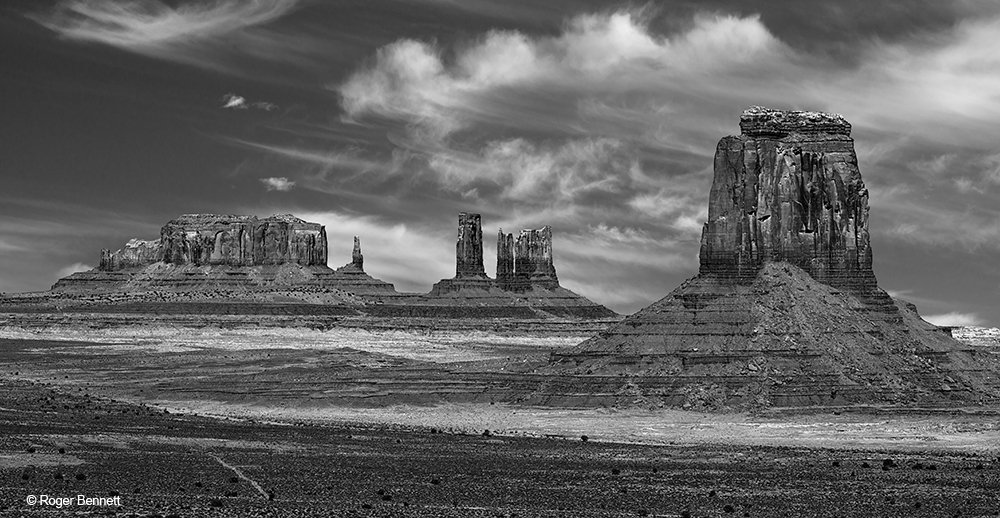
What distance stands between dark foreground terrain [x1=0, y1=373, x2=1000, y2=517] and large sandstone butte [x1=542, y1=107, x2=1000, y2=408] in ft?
36.8

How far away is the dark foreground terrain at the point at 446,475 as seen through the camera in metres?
49.3

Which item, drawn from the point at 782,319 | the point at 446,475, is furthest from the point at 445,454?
the point at 782,319

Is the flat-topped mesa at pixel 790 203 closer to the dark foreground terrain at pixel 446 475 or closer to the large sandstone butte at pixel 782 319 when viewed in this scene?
the large sandstone butte at pixel 782 319

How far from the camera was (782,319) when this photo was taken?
8331cm

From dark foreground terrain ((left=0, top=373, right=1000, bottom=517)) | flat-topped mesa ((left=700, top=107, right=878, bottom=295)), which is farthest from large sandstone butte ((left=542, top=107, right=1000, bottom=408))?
dark foreground terrain ((left=0, top=373, right=1000, bottom=517))

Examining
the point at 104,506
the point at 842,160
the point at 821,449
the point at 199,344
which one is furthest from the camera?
the point at 199,344

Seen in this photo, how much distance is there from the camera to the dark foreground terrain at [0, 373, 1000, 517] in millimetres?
49281

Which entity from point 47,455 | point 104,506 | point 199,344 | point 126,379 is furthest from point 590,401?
point 199,344

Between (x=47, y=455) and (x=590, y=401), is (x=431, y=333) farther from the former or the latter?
(x=47, y=455)

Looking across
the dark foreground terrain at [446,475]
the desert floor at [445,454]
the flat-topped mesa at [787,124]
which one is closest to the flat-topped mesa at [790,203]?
the flat-topped mesa at [787,124]

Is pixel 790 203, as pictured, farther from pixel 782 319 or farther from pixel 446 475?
pixel 446 475

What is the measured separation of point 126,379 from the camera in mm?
124938

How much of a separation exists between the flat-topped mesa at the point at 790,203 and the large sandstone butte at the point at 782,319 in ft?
0.17

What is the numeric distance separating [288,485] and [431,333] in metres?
146
